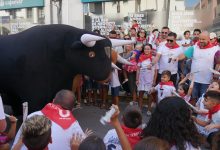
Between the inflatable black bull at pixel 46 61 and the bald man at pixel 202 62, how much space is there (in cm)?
175

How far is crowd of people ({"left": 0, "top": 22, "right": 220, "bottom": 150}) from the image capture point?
2.36 m

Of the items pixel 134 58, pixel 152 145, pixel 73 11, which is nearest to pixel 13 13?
pixel 73 11

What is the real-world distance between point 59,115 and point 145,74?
4.28 meters

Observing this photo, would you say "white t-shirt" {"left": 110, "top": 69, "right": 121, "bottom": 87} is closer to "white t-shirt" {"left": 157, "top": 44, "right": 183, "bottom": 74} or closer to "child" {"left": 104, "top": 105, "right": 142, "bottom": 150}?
"white t-shirt" {"left": 157, "top": 44, "right": 183, "bottom": 74}

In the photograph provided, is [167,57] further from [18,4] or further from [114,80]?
[18,4]

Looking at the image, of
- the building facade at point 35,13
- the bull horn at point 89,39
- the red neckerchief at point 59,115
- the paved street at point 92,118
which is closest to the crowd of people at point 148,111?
the red neckerchief at point 59,115

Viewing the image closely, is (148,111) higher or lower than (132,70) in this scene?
lower

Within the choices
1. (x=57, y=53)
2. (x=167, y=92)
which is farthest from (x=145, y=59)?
(x=57, y=53)

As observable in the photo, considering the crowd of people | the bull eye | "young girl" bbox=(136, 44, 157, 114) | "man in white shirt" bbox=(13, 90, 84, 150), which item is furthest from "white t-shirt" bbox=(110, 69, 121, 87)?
"man in white shirt" bbox=(13, 90, 84, 150)

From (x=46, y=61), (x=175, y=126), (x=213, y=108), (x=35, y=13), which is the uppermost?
(x=35, y=13)

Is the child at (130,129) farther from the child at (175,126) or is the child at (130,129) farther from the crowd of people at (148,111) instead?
the child at (175,126)

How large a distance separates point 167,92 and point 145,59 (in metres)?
1.25

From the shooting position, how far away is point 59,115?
3031mm

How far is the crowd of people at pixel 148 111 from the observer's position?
93.0 inches
